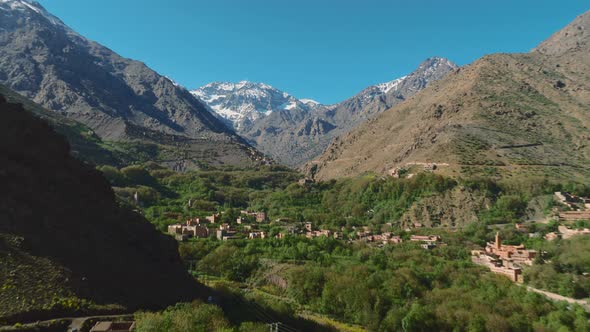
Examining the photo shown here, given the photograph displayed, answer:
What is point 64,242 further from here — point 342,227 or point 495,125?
point 495,125

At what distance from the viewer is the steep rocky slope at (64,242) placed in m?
25.6

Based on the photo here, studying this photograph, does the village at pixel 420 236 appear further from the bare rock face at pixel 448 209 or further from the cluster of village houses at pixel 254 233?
the bare rock face at pixel 448 209

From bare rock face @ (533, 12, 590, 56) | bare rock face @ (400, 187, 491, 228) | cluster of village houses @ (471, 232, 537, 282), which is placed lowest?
cluster of village houses @ (471, 232, 537, 282)

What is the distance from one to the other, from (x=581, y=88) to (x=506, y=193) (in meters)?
71.8

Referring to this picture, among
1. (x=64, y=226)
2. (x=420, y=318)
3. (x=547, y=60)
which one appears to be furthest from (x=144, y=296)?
(x=547, y=60)

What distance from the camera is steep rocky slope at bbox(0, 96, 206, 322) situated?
25.6m

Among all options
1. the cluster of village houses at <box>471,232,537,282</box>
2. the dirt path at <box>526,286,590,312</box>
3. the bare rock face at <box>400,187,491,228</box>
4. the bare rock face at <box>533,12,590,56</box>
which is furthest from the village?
the bare rock face at <box>533,12,590,56</box>

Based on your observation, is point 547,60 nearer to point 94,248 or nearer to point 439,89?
point 439,89

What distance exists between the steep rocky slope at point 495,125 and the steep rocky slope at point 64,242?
78704mm

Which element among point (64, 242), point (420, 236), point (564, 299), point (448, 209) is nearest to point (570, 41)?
point (448, 209)

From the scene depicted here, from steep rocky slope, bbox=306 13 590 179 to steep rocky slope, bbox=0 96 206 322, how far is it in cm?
7870

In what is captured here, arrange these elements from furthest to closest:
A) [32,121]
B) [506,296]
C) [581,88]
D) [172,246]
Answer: [581,88], [506,296], [172,246], [32,121]

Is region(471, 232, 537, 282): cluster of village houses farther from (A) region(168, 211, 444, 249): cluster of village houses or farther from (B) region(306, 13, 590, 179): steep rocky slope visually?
(B) region(306, 13, 590, 179): steep rocky slope

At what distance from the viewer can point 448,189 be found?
9294 cm
